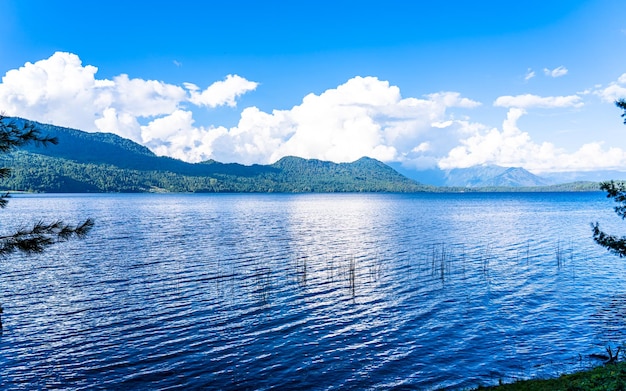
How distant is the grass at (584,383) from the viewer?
15608 millimetres

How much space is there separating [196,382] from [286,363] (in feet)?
16.4

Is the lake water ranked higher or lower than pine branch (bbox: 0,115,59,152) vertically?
lower

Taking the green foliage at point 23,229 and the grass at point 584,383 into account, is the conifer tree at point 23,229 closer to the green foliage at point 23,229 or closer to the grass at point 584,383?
the green foliage at point 23,229

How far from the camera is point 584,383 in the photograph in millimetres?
16562

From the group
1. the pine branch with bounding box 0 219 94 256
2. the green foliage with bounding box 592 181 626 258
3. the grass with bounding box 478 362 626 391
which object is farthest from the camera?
the green foliage with bounding box 592 181 626 258

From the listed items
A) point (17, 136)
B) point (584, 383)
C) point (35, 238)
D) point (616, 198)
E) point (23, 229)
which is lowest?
point (584, 383)

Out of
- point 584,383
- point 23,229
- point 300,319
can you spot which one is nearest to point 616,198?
point 584,383

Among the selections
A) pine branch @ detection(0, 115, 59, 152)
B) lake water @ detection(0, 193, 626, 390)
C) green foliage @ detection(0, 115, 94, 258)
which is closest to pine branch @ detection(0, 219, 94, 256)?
green foliage @ detection(0, 115, 94, 258)

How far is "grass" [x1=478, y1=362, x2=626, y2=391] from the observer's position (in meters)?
15.6

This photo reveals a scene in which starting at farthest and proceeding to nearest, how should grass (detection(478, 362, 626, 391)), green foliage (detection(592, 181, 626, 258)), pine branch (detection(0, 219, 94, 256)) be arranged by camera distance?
green foliage (detection(592, 181, 626, 258)) < pine branch (detection(0, 219, 94, 256)) < grass (detection(478, 362, 626, 391))

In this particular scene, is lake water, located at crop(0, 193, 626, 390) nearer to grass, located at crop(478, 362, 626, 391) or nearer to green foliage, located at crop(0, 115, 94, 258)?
grass, located at crop(478, 362, 626, 391)

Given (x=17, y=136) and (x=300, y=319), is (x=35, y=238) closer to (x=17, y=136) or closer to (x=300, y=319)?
(x=17, y=136)

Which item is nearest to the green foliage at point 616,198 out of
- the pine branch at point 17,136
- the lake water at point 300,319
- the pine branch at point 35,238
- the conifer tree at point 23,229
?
the lake water at point 300,319

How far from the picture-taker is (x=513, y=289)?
40.7 metres
